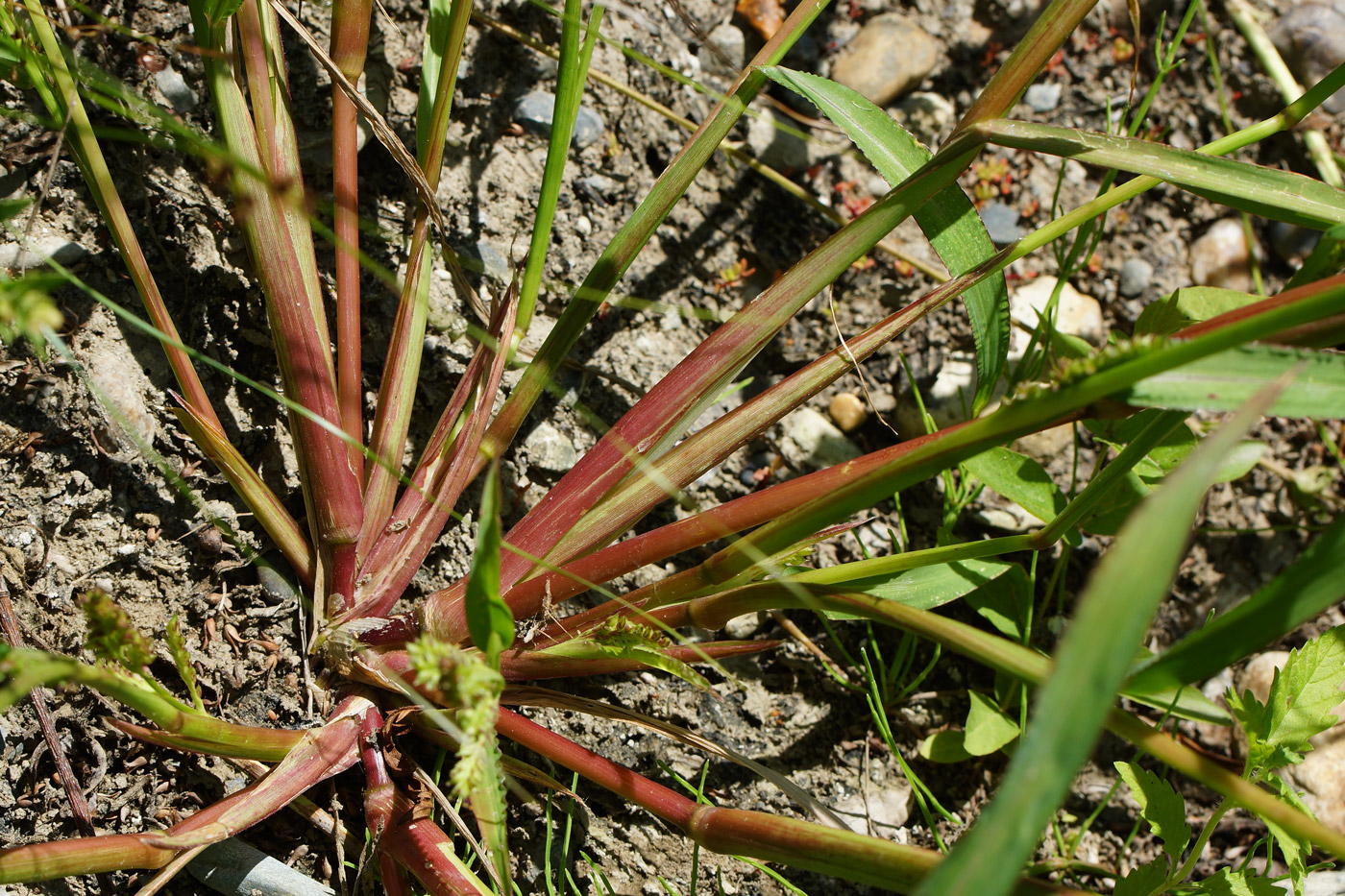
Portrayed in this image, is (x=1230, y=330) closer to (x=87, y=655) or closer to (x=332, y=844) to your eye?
(x=332, y=844)

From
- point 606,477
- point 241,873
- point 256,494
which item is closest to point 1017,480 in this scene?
point 606,477

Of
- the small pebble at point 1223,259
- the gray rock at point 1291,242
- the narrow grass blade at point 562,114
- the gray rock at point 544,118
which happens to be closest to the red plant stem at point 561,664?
the narrow grass blade at point 562,114

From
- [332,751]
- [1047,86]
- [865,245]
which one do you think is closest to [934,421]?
[865,245]

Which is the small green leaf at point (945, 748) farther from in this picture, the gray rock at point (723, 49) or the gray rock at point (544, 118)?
the gray rock at point (723, 49)

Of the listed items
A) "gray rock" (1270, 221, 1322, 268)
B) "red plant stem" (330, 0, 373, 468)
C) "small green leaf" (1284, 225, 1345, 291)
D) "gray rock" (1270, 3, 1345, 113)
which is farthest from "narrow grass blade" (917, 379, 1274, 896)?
"gray rock" (1270, 3, 1345, 113)

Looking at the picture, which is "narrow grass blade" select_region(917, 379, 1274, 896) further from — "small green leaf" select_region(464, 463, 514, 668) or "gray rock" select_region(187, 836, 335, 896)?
"gray rock" select_region(187, 836, 335, 896)
